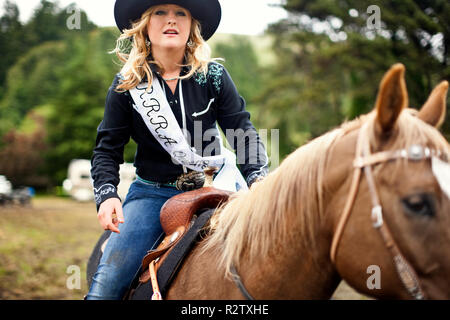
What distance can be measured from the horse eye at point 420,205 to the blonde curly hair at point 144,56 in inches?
70.4

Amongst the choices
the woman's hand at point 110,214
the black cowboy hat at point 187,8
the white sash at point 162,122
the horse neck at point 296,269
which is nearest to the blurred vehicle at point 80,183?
the black cowboy hat at point 187,8

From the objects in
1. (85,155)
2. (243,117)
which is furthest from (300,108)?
(85,155)

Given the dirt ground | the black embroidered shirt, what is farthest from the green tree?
the dirt ground

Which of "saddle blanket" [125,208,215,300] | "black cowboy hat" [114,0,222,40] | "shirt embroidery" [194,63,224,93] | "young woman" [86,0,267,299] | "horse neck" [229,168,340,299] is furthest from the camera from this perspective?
"shirt embroidery" [194,63,224,93]

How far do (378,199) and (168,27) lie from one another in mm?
1859

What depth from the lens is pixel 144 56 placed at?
2881 mm

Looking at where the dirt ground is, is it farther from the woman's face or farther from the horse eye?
the horse eye

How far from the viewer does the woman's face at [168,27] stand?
9.16 ft

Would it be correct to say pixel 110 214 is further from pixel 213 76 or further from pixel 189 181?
pixel 213 76

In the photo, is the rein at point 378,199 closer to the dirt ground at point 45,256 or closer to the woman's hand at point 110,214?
the woman's hand at point 110,214

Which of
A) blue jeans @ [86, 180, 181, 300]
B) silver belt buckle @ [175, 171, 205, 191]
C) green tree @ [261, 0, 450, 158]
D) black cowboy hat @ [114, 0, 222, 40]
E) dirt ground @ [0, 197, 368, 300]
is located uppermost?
green tree @ [261, 0, 450, 158]

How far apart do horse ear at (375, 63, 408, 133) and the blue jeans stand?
5.25 feet

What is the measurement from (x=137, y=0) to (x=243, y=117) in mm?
1069

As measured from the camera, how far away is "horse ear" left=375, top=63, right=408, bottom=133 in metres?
1.48
